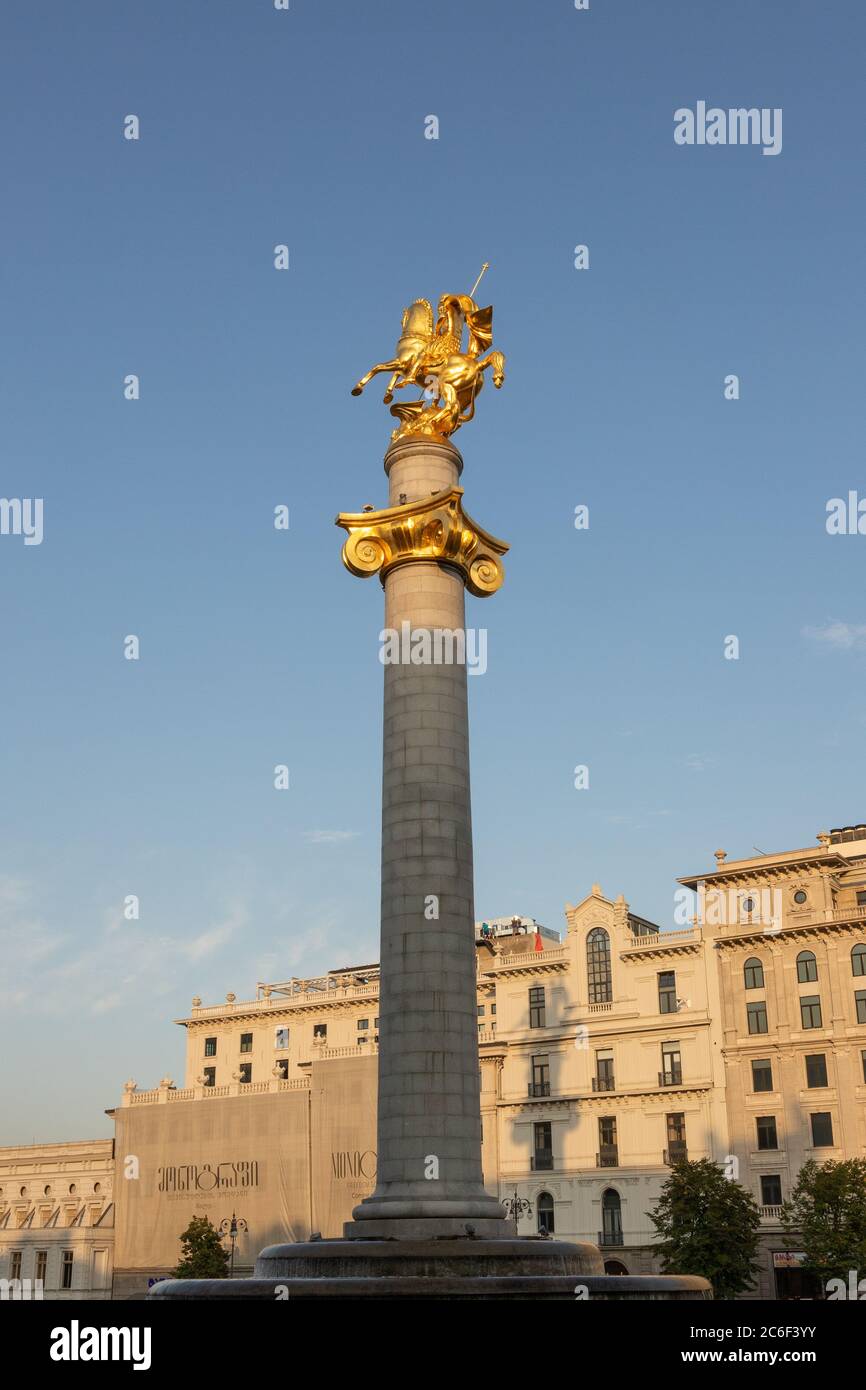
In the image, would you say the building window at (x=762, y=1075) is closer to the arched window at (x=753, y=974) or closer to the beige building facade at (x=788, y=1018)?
the beige building facade at (x=788, y=1018)

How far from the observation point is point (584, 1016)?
7331 cm

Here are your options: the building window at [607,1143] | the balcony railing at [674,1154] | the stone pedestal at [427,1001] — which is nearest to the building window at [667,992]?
the building window at [607,1143]

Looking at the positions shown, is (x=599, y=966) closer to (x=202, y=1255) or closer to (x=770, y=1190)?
(x=770, y=1190)

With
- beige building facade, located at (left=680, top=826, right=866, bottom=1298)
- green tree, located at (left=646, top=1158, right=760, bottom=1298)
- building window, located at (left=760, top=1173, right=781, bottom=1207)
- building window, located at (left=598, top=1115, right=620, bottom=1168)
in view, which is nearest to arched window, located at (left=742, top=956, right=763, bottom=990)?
beige building facade, located at (left=680, top=826, right=866, bottom=1298)

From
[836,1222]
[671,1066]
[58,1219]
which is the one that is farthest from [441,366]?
[58,1219]

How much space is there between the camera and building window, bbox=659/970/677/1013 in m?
70.7

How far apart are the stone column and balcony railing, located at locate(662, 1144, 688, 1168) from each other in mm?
44691

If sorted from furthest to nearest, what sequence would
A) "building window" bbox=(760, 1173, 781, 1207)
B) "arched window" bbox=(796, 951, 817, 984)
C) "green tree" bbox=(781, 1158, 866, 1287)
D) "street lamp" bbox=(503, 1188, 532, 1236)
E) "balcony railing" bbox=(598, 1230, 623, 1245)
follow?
"street lamp" bbox=(503, 1188, 532, 1236)
"balcony railing" bbox=(598, 1230, 623, 1245)
"arched window" bbox=(796, 951, 817, 984)
"building window" bbox=(760, 1173, 781, 1207)
"green tree" bbox=(781, 1158, 866, 1287)

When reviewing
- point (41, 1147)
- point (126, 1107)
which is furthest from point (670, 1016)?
point (41, 1147)

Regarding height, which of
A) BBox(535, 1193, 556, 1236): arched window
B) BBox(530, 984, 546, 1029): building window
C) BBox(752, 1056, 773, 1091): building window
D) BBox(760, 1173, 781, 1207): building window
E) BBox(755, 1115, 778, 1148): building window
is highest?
BBox(530, 984, 546, 1029): building window

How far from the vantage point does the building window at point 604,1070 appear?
7162cm

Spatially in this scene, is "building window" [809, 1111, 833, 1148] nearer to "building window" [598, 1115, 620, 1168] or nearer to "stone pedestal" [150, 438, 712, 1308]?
"building window" [598, 1115, 620, 1168]
